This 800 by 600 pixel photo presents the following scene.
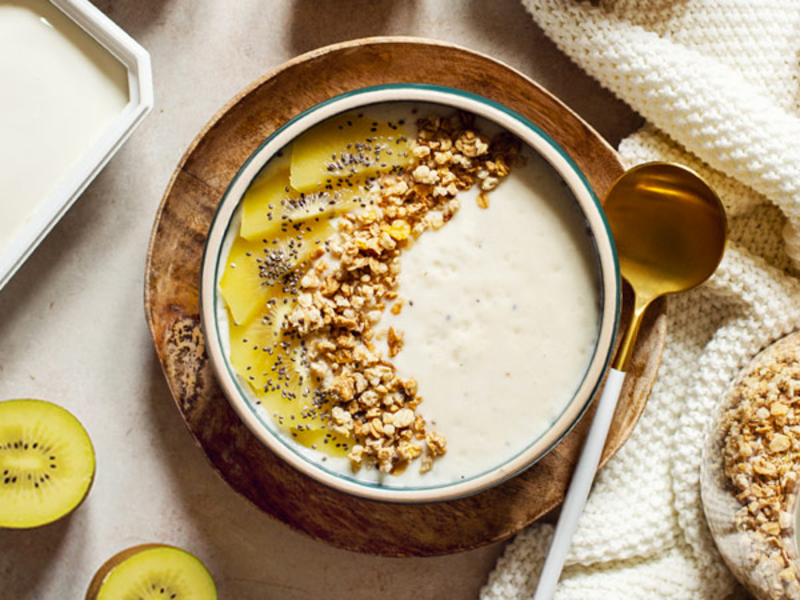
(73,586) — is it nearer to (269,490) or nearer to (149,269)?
(269,490)

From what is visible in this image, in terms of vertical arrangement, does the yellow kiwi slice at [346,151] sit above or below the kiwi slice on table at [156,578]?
above

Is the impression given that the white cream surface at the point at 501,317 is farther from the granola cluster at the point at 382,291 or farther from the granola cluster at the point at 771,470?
the granola cluster at the point at 771,470

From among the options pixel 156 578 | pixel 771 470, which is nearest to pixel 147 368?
pixel 156 578

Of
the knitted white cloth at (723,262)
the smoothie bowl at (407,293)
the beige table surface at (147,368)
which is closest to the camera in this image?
the smoothie bowl at (407,293)

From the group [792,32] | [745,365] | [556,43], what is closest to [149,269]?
[556,43]

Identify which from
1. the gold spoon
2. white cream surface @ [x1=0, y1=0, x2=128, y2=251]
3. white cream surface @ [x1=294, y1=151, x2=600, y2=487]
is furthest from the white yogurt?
white cream surface @ [x1=0, y1=0, x2=128, y2=251]

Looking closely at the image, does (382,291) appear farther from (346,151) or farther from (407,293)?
(346,151)

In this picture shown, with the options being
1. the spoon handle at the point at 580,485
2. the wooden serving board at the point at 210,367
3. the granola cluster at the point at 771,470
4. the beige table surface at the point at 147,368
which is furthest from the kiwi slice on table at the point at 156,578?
the granola cluster at the point at 771,470
